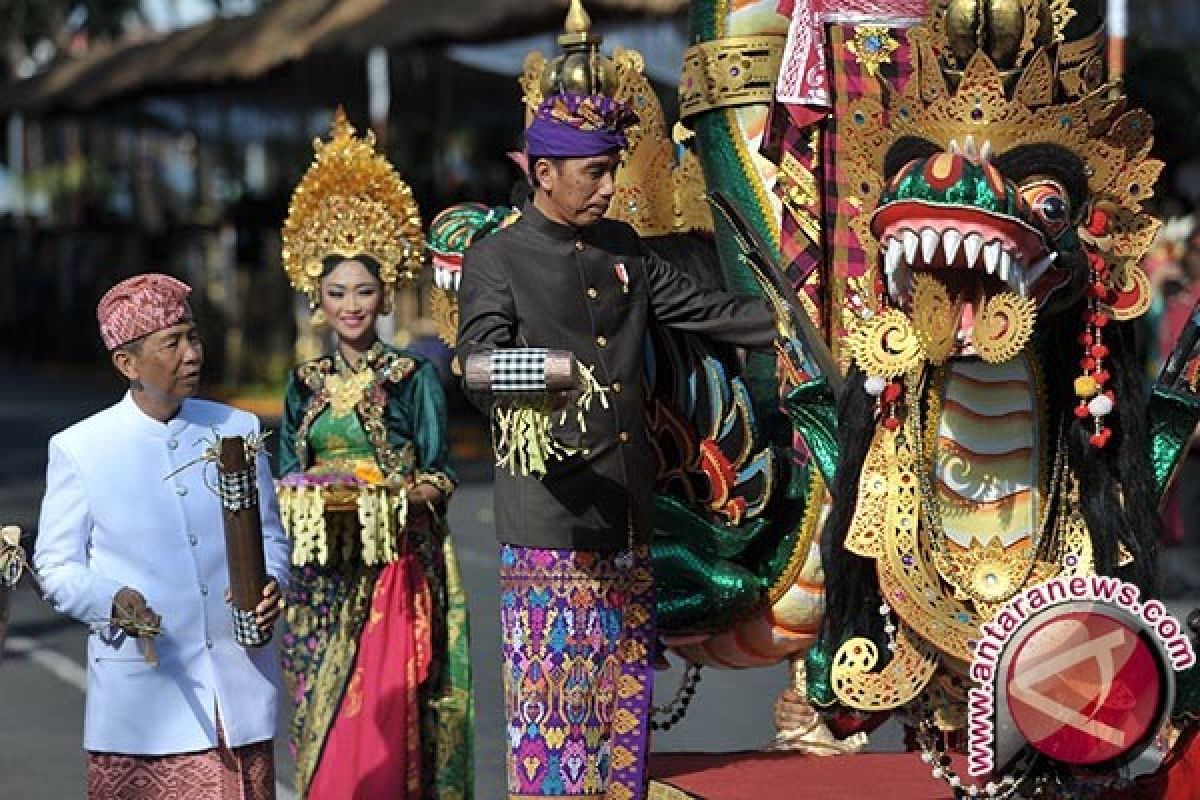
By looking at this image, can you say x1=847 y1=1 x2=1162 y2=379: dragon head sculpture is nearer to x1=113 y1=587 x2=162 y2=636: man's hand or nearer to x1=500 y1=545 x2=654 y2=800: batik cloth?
x1=500 y1=545 x2=654 y2=800: batik cloth

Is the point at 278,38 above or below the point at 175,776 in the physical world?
above

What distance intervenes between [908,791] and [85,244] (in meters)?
28.6

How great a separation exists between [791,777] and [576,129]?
2.00 m

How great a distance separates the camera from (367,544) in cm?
831

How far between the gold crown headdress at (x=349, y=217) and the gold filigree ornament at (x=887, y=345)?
269cm

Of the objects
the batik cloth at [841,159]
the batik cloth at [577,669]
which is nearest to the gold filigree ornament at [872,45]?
the batik cloth at [841,159]

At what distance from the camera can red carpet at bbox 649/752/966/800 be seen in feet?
24.6

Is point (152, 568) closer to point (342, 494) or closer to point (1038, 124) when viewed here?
point (342, 494)

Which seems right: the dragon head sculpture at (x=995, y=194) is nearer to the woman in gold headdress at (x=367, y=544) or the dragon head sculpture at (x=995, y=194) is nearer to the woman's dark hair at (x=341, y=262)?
the woman in gold headdress at (x=367, y=544)

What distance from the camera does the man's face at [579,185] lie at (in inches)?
270

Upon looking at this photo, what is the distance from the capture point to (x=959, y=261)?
598cm

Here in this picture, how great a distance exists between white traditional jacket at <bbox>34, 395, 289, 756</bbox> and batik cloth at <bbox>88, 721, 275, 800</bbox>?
35 millimetres

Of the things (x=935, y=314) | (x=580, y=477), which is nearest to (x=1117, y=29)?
(x=580, y=477)

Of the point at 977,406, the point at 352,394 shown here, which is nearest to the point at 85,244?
the point at 352,394
